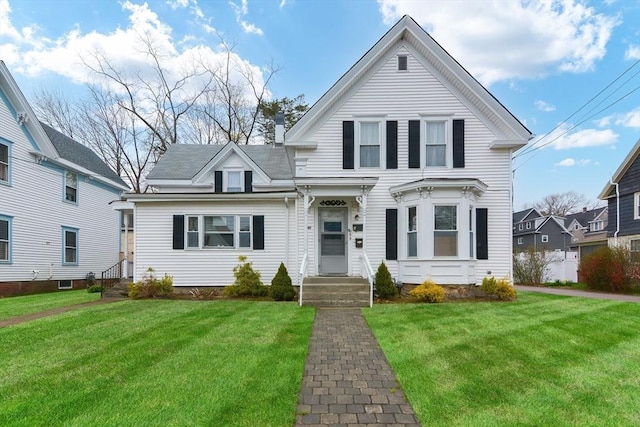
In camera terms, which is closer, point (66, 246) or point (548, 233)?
point (66, 246)

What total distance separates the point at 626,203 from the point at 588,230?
791 inches

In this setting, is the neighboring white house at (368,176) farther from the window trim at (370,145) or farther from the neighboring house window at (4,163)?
the neighboring house window at (4,163)

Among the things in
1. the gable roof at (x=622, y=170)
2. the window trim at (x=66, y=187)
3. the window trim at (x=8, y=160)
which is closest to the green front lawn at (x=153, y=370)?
the window trim at (x=8, y=160)

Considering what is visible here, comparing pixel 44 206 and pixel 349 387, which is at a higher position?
pixel 44 206

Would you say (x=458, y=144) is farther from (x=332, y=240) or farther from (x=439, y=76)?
(x=332, y=240)

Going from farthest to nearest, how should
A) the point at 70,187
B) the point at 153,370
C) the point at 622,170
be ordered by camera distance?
the point at 622,170
the point at 70,187
the point at 153,370

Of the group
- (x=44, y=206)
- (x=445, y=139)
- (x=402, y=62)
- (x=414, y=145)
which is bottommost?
(x=44, y=206)

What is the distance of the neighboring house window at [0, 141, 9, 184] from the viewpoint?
13.5 meters

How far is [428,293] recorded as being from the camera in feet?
33.8

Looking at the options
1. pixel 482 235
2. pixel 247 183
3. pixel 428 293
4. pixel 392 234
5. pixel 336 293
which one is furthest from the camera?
pixel 247 183

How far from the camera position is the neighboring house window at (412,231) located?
11289 mm

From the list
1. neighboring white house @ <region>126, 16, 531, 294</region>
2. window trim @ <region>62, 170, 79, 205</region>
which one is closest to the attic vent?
neighboring white house @ <region>126, 16, 531, 294</region>

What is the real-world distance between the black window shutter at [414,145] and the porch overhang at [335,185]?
6.38ft

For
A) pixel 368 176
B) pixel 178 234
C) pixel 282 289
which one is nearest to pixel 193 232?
pixel 178 234
